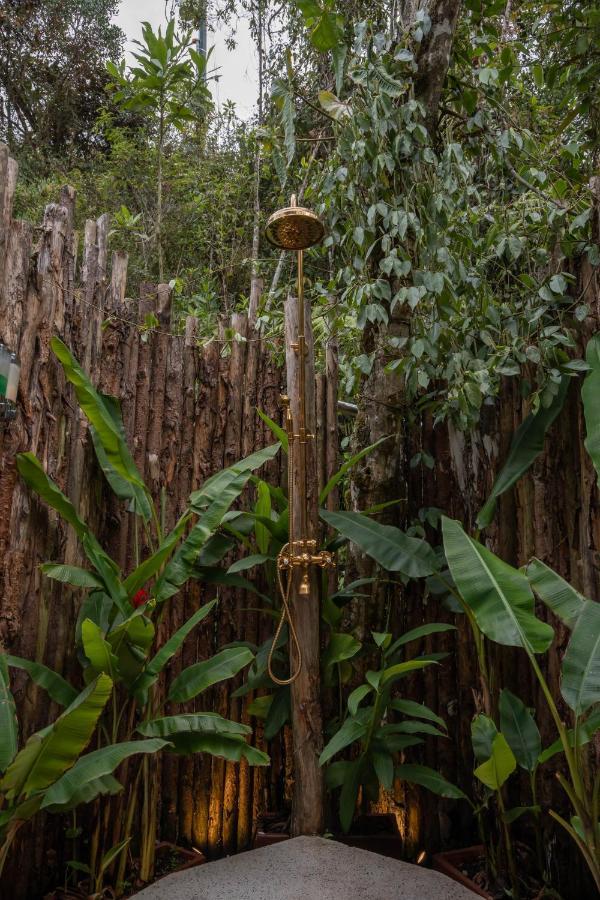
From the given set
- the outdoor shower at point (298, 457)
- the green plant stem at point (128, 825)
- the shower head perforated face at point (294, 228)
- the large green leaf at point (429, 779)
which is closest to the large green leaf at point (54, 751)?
the green plant stem at point (128, 825)

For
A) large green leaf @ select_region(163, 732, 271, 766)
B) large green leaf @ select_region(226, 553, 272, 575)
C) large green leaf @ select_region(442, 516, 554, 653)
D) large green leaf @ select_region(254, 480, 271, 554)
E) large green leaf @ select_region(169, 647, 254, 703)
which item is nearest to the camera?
large green leaf @ select_region(442, 516, 554, 653)

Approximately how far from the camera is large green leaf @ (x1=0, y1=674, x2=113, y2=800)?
1.58 metres

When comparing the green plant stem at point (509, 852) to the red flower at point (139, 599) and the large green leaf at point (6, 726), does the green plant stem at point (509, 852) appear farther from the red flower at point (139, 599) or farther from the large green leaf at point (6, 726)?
the large green leaf at point (6, 726)

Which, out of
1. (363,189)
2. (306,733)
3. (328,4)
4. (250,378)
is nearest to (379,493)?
(250,378)

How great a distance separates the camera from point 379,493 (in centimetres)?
267

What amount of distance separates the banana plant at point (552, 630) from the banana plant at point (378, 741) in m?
0.35

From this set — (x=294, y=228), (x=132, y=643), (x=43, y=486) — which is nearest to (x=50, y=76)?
(x=294, y=228)

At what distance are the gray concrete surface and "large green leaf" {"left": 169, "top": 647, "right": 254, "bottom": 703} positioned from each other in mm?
478

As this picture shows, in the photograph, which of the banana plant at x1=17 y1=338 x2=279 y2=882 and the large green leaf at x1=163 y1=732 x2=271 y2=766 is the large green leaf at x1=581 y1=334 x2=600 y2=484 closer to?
the banana plant at x1=17 y1=338 x2=279 y2=882

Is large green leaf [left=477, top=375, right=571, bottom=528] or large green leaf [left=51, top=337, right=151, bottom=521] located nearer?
large green leaf [left=51, top=337, right=151, bottom=521]

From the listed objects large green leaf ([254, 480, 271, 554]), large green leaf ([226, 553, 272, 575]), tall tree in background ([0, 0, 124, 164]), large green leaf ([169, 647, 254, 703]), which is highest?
tall tree in background ([0, 0, 124, 164])

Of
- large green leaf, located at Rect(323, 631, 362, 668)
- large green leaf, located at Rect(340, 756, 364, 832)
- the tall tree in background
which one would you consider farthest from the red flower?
the tall tree in background

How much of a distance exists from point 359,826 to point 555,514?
130 cm

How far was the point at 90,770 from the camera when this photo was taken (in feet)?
5.40
